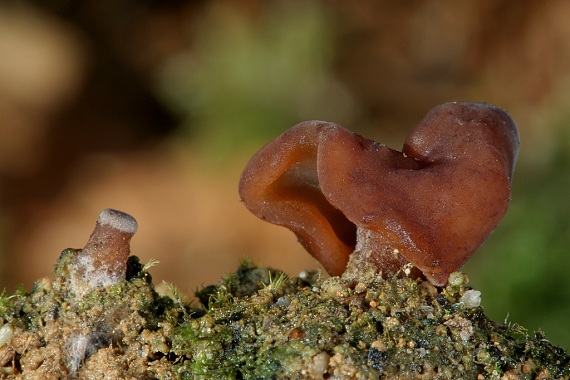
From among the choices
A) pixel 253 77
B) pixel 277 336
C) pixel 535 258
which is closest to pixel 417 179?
pixel 277 336

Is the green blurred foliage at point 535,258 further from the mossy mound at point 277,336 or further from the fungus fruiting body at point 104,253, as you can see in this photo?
the fungus fruiting body at point 104,253

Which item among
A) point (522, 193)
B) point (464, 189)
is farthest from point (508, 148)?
point (522, 193)

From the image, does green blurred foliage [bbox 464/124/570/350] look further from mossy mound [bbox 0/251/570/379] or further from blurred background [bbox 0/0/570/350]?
mossy mound [bbox 0/251/570/379]

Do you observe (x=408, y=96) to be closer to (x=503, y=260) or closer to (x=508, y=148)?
(x=503, y=260)

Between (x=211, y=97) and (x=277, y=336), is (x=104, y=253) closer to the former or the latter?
(x=277, y=336)

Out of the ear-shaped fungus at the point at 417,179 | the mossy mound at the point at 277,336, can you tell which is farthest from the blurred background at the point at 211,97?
the mossy mound at the point at 277,336

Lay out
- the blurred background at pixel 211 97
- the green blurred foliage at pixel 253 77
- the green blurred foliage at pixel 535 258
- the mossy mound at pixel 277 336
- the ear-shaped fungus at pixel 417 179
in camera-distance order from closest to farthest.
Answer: the mossy mound at pixel 277 336 → the ear-shaped fungus at pixel 417 179 → the green blurred foliage at pixel 535 258 → the blurred background at pixel 211 97 → the green blurred foliage at pixel 253 77
